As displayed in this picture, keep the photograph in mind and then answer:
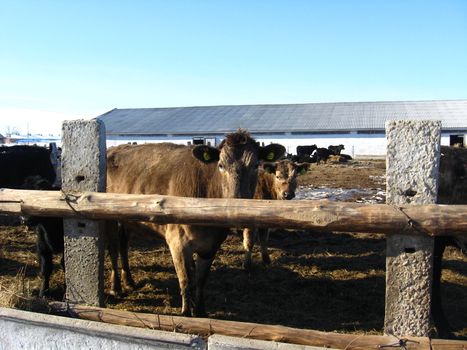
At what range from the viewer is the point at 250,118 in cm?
5509

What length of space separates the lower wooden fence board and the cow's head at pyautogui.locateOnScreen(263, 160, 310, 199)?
5.60m

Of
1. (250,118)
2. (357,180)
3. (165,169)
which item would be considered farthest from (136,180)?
(250,118)

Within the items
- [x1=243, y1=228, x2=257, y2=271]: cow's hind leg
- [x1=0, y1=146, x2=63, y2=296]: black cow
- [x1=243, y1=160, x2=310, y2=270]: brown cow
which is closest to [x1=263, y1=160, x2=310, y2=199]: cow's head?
[x1=243, y1=160, x2=310, y2=270]: brown cow

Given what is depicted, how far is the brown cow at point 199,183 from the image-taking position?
15.6 feet

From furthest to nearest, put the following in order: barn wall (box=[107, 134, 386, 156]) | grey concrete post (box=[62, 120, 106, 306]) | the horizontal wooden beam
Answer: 1. barn wall (box=[107, 134, 386, 156])
2. grey concrete post (box=[62, 120, 106, 306])
3. the horizontal wooden beam

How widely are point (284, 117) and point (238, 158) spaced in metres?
50.8

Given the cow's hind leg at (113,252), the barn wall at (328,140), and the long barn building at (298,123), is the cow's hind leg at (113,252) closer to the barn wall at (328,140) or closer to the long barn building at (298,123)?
the long barn building at (298,123)

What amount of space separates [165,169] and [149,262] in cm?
242

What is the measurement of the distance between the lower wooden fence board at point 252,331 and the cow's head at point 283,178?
221 inches

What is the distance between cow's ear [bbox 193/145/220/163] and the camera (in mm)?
4941

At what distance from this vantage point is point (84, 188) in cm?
377

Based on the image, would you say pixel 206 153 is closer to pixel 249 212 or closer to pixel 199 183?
pixel 199 183

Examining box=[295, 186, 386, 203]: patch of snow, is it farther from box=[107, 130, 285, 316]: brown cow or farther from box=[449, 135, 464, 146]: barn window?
box=[449, 135, 464, 146]: barn window

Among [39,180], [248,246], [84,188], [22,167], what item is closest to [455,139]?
[22,167]
